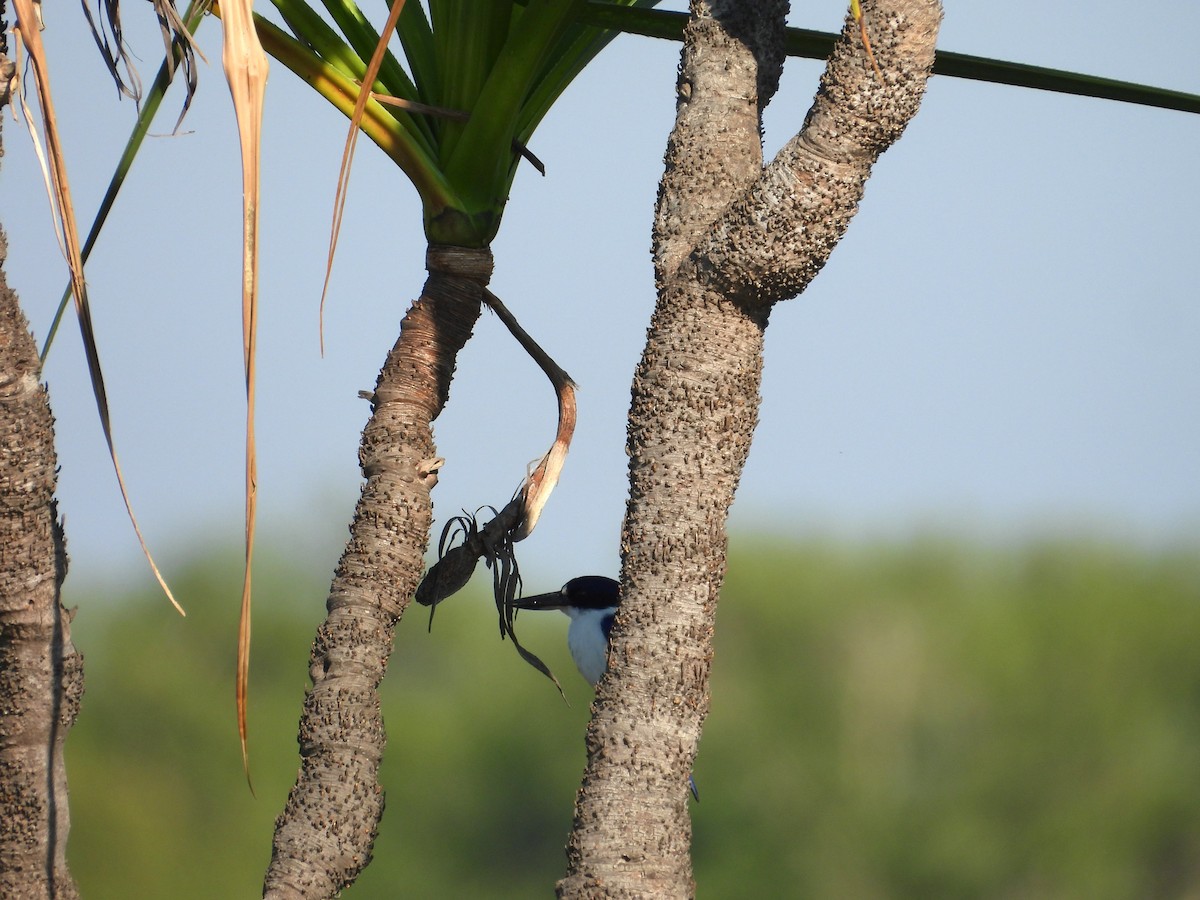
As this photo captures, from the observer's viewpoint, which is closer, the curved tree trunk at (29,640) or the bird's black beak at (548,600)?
the curved tree trunk at (29,640)

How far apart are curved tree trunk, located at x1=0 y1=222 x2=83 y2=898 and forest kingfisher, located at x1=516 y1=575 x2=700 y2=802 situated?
8.45ft

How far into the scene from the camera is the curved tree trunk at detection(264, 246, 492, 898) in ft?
8.89

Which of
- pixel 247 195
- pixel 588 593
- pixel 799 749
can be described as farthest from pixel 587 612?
pixel 799 749

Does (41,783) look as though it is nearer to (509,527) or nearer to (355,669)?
(355,669)

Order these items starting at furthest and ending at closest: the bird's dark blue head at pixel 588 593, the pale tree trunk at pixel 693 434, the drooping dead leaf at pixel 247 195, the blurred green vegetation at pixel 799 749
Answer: the blurred green vegetation at pixel 799 749, the bird's dark blue head at pixel 588 593, the pale tree trunk at pixel 693 434, the drooping dead leaf at pixel 247 195

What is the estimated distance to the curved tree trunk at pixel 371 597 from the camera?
2.71m

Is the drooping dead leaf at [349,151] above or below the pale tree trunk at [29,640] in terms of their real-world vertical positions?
above

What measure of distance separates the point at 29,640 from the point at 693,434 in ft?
4.70

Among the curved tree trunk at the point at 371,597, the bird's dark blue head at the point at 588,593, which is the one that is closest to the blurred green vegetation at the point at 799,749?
the bird's dark blue head at the point at 588,593

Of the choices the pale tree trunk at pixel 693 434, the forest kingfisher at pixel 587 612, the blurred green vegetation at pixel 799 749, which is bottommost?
the blurred green vegetation at pixel 799 749

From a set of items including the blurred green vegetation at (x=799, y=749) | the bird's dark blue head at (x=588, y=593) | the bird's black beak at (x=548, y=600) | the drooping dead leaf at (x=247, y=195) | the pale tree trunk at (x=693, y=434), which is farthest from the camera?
the blurred green vegetation at (x=799, y=749)

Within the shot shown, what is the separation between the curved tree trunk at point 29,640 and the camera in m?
2.64

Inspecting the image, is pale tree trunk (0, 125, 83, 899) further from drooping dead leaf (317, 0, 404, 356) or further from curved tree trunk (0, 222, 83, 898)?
drooping dead leaf (317, 0, 404, 356)

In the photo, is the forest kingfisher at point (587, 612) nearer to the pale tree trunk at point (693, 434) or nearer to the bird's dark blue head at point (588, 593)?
the bird's dark blue head at point (588, 593)
